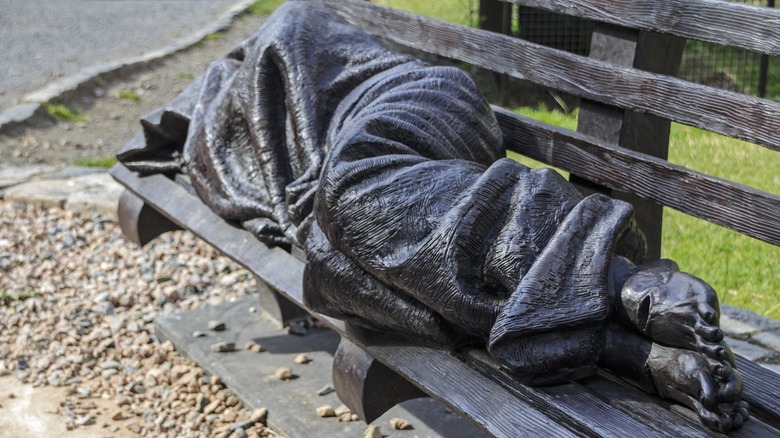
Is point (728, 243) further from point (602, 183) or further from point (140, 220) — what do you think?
point (140, 220)

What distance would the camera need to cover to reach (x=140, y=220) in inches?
153

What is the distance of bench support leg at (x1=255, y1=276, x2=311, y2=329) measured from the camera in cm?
391

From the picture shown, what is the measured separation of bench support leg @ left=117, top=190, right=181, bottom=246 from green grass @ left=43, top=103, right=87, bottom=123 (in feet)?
12.5

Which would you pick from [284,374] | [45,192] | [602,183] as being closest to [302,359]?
[284,374]

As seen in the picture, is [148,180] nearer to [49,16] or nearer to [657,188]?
[657,188]

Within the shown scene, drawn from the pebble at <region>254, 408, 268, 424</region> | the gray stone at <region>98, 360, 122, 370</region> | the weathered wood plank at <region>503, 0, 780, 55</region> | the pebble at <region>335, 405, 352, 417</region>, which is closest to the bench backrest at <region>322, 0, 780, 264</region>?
the weathered wood plank at <region>503, 0, 780, 55</region>

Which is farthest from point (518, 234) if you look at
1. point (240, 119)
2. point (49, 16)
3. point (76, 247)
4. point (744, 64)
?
point (49, 16)

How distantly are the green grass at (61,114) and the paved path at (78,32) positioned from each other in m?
0.28

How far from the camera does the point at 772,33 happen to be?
8.39 ft

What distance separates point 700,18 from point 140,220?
218 centimetres

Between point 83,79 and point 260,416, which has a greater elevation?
point 260,416

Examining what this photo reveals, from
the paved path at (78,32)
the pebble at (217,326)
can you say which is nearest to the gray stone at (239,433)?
the pebble at (217,326)

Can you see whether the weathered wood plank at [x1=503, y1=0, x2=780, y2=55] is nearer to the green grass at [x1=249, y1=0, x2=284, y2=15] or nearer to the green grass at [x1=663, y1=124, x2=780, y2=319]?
the green grass at [x1=663, y1=124, x2=780, y2=319]

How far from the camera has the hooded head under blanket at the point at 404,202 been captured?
6.96 feet
